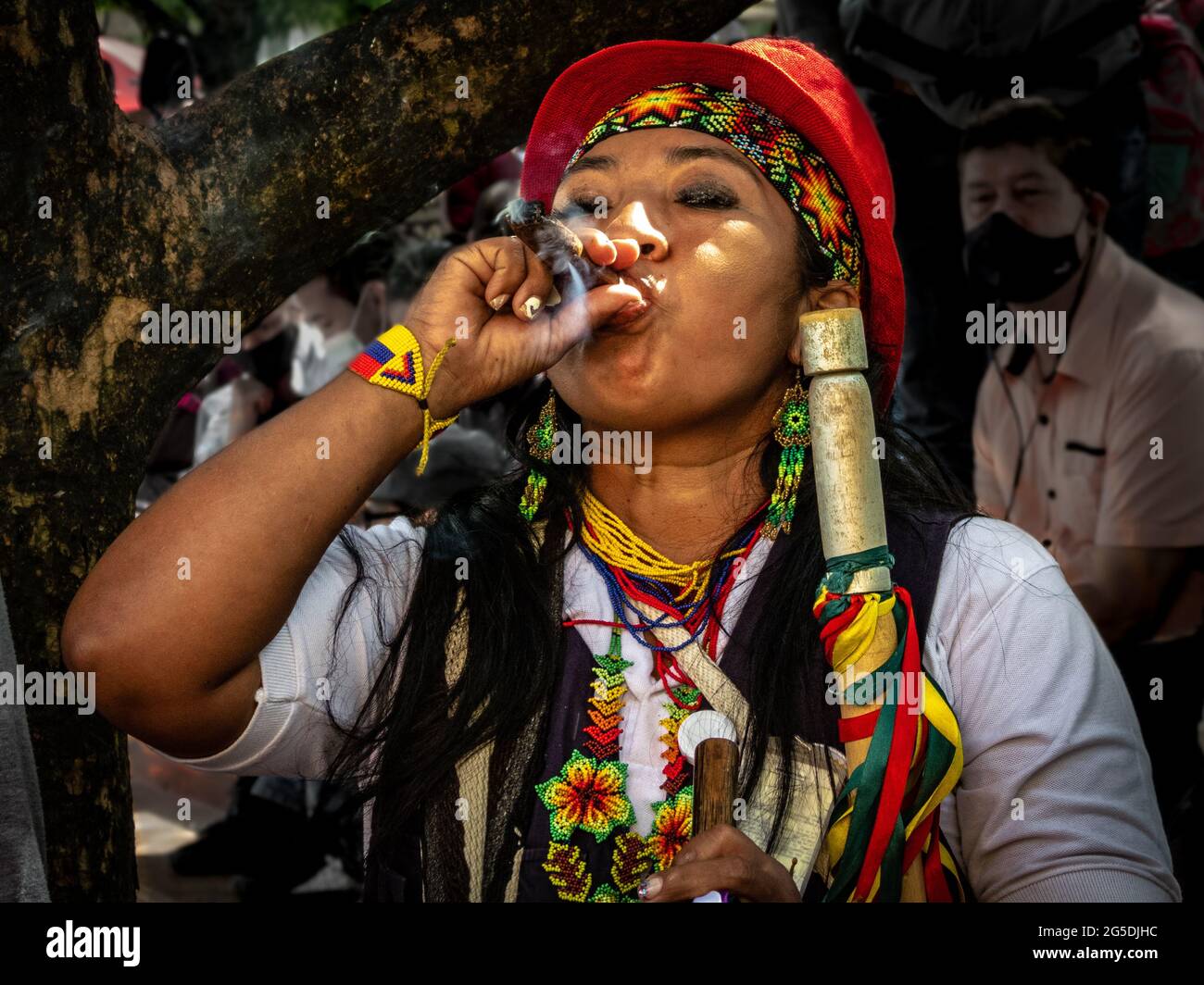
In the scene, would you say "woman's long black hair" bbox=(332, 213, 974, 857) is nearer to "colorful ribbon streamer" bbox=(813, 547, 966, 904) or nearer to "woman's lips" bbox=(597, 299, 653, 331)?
"colorful ribbon streamer" bbox=(813, 547, 966, 904)

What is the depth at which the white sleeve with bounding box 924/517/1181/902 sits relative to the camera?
6.40 feet

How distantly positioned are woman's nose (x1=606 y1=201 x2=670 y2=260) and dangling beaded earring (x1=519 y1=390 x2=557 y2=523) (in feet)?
1.37

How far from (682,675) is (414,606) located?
463 mm

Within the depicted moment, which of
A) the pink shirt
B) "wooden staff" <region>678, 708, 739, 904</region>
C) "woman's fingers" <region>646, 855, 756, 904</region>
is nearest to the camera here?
"woman's fingers" <region>646, 855, 756, 904</region>

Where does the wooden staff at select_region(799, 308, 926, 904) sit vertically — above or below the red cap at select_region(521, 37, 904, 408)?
below

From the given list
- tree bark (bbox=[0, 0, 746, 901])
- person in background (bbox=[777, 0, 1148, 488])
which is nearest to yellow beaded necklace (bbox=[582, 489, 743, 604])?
tree bark (bbox=[0, 0, 746, 901])

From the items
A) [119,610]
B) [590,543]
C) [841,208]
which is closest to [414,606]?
[590,543]

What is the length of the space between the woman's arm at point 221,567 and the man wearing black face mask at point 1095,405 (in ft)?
8.84

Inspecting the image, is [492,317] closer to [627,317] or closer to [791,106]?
[627,317]

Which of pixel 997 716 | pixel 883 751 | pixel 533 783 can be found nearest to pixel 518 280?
pixel 533 783

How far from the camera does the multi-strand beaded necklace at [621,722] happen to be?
2016 mm

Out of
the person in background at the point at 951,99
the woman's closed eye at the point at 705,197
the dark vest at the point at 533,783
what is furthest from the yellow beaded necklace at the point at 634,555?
the person in background at the point at 951,99

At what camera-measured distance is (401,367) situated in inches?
78.1
